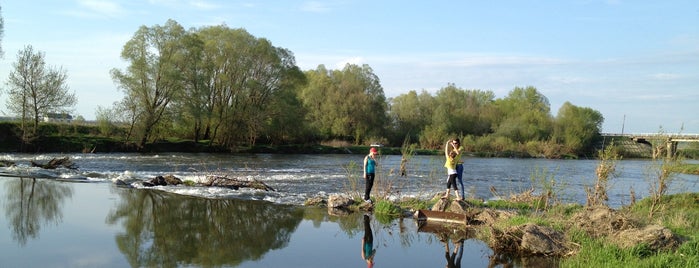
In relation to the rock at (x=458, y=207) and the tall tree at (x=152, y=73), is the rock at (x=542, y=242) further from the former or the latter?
the tall tree at (x=152, y=73)

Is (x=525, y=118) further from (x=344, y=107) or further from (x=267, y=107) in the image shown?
(x=267, y=107)

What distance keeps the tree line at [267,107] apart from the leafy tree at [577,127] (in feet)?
0.56

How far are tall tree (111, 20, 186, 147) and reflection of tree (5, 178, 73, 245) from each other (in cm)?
2749

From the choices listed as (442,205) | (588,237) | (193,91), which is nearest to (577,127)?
(193,91)

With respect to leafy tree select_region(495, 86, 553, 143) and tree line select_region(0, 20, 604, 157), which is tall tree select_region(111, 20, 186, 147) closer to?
tree line select_region(0, 20, 604, 157)

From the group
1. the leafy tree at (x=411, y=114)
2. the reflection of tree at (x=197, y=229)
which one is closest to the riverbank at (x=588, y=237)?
the reflection of tree at (x=197, y=229)

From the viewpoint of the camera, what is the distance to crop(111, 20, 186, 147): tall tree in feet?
160

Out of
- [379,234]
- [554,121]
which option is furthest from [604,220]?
[554,121]

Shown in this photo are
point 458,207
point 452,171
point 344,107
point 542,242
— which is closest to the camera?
point 542,242

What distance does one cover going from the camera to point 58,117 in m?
50.7

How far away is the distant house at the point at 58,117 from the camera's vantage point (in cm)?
4816

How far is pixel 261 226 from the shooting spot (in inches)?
539

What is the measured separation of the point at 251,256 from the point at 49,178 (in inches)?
689

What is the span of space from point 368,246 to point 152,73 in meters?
43.3
